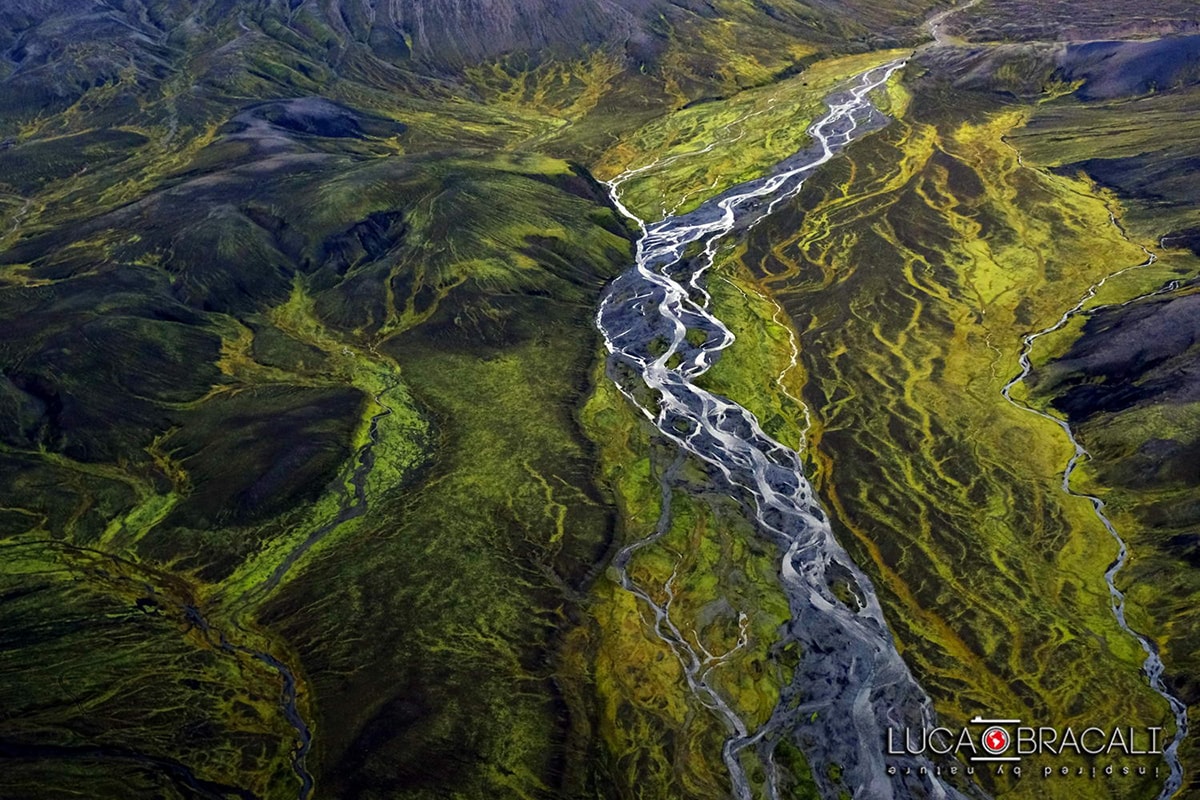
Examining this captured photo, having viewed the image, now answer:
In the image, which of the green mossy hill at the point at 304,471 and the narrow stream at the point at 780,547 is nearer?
the narrow stream at the point at 780,547

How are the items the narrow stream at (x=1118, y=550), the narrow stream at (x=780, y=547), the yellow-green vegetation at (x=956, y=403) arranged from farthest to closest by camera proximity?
1. the yellow-green vegetation at (x=956, y=403)
2. the narrow stream at (x=780, y=547)
3. the narrow stream at (x=1118, y=550)

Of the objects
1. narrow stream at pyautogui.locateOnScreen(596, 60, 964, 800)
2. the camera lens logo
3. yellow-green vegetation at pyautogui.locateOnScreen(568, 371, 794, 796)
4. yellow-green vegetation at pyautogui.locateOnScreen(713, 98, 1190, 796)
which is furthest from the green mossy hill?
the camera lens logo

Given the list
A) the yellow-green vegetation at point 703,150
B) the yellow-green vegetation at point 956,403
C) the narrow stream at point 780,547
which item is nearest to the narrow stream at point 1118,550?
the yellow-green vegetation at point 956,403

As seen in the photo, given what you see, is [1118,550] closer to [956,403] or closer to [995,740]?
[956,403]

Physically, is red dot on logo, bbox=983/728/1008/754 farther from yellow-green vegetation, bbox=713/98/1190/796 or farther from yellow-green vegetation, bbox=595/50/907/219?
yellow-green vegetation, bbox=595/50/907/219

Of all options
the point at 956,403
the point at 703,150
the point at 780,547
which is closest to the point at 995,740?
the point at 780,547

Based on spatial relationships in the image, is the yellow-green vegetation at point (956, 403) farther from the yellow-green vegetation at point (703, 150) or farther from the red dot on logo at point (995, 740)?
the yellow-green vegetation at point (703, 150)

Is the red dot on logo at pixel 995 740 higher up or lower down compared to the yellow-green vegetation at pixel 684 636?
lower down
